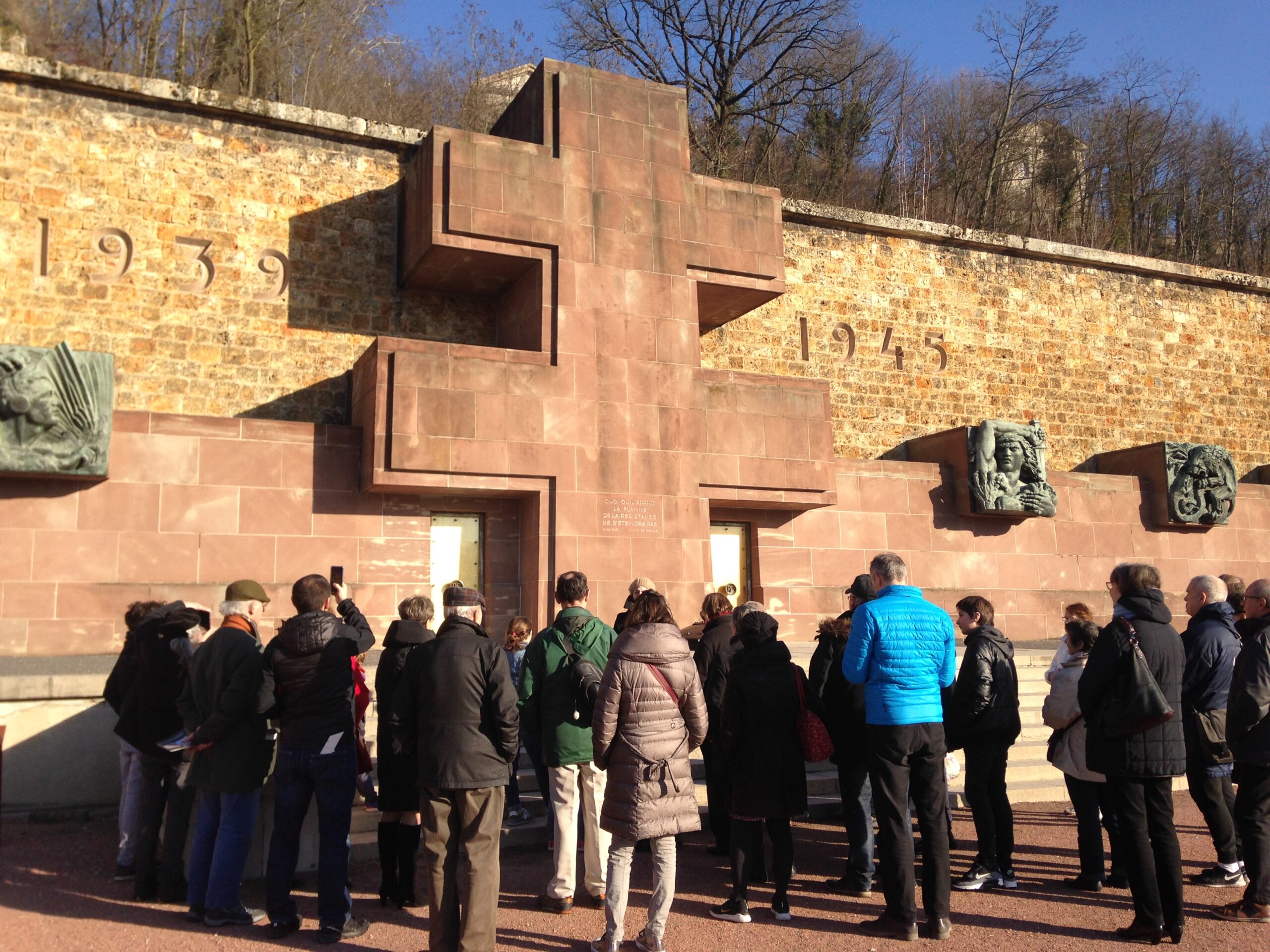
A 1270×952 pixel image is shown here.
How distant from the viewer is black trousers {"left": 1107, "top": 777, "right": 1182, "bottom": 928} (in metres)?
5.28

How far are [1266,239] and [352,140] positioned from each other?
2325cm

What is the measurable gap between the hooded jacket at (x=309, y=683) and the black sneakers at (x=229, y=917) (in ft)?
2.98

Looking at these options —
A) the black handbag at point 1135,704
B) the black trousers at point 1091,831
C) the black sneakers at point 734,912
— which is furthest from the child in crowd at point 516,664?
the black handbag at point 1135,704

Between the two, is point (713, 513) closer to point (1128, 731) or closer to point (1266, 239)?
point (1128, 731)

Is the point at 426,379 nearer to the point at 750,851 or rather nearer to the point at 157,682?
the point at 157,682

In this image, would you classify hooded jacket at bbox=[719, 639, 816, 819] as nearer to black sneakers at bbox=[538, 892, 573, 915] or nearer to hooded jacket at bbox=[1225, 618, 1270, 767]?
black sneakers at bbox=[538, 892, 573, 915]

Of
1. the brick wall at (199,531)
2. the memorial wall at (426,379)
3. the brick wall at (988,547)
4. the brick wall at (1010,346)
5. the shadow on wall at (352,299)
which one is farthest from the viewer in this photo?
the brick wall at (1010,346)

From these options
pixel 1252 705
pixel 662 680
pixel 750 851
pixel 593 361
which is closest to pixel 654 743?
pixel 662 680

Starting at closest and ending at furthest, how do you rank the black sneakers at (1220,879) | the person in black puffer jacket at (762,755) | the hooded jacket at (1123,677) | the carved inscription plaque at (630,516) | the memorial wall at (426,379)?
the hooded jacket at (1123,677) < the person in black puffer jacket at (762,755) < the black sneakers at (1220,879) < the memorial wall at (426,379) < the carved inscription plaque at (630,516)

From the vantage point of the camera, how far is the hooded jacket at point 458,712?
492cm

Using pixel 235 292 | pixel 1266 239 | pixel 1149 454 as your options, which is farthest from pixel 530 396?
pixel 1266 239

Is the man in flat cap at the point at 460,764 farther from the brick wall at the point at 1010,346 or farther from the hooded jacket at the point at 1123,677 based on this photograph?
the brick wall at the point at 1010,346

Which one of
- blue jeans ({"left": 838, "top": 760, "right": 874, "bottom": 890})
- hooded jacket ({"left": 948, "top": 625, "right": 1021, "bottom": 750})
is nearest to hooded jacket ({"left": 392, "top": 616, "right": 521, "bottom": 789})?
blue jeans ({"left": 838, "top": 760, "right": 874, "bottom": 890})

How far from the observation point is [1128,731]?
5312 mm
